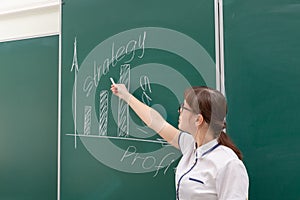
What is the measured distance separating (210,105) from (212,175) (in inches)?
10.3

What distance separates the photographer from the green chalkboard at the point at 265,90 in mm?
1560

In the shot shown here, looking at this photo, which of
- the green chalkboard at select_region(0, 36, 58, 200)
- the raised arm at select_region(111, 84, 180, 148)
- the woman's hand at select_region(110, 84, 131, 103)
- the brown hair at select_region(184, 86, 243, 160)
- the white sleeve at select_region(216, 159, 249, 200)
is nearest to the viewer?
the white sleeve at select_region(216, 159, 249, 200)

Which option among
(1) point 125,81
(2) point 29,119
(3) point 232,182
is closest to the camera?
(3) point 232,182

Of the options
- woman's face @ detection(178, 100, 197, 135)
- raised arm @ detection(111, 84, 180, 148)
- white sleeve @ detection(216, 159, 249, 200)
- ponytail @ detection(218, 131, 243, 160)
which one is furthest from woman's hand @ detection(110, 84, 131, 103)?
white sleeve @ detection(216, 159, 249, 200)

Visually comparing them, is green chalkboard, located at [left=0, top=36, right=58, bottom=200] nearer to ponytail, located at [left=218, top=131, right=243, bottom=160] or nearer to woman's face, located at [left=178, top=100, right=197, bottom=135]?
woman's face, located at [left=178, top=100, right=197, bottom=135]

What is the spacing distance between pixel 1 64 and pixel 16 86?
0.66 ft

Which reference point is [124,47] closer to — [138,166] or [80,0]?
[80,0]

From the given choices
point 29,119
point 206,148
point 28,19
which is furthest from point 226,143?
point 28,19

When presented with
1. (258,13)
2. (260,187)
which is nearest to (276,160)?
(260,187)

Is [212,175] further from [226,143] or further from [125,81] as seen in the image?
[125,81]

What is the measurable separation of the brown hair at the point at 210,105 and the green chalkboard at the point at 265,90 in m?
0.22

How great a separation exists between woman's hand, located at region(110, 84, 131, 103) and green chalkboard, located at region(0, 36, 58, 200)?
516 mm

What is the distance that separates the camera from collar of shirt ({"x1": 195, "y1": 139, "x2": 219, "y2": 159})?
144cm

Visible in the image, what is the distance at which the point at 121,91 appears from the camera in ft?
6.32
